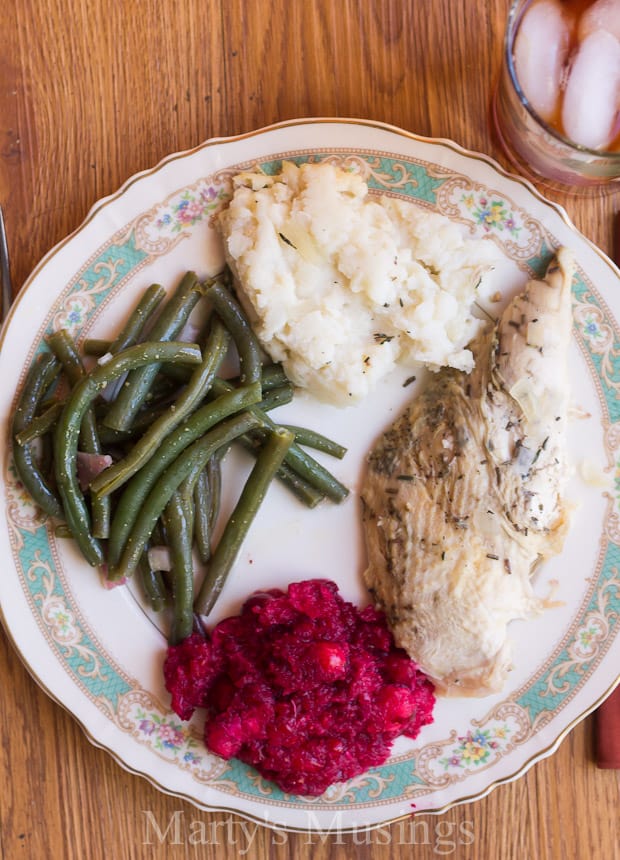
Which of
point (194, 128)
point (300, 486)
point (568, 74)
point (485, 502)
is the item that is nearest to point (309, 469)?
point (300, 486)

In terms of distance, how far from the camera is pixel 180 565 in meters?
3.00

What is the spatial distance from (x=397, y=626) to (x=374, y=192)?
1.75m

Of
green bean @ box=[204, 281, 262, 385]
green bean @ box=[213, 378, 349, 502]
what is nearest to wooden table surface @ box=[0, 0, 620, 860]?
green bean @ box=[204, 281, 262, 385]

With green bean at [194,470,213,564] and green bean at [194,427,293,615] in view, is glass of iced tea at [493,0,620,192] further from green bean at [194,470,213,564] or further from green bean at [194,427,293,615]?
green bean at [194,470,213,564]

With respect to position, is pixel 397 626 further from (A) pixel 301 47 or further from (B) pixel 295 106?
(A) pixel 301 47

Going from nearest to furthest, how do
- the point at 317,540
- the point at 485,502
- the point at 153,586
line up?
1. the point at 485,502
2. the point at 153,586
3. the point at 317,540

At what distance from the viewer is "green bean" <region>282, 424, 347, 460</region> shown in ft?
Answer: 10.3

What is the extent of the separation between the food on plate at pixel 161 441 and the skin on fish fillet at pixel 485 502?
43cm

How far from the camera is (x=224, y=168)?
3123 millimetres

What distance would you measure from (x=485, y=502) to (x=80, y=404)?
1572mm

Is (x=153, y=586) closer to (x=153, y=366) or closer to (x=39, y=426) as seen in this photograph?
(x=39, y=426)

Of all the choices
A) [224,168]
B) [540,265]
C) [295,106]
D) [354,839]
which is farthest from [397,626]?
[295,106]

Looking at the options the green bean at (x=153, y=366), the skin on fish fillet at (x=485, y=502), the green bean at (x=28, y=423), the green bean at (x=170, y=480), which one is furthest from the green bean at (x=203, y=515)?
the skin on fish fillet at (x=485, y=502)

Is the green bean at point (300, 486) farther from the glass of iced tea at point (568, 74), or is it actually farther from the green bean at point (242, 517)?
the glass of iced tea at point (568, 74)
